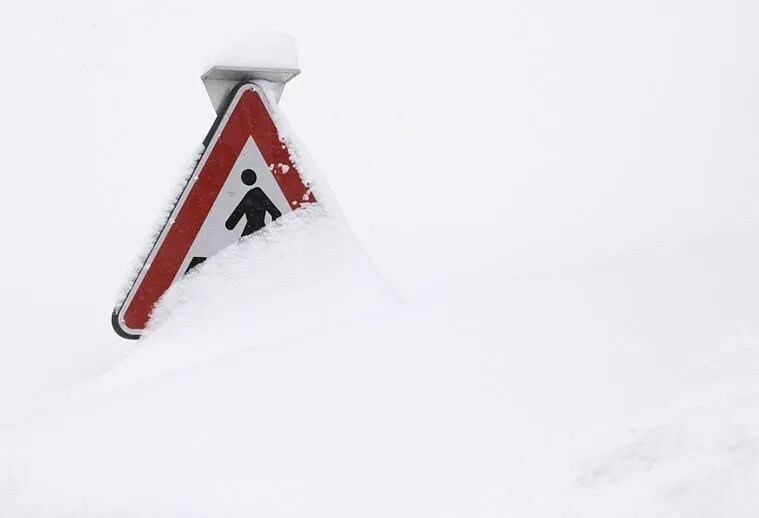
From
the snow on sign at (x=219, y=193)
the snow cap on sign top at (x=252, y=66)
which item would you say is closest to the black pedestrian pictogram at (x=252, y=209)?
the snow on sign at (x=219, y=193)

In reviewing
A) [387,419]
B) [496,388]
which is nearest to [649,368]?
[496,388]

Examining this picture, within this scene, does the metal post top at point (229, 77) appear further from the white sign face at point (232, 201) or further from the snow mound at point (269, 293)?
the snow mound at point (269, 293)

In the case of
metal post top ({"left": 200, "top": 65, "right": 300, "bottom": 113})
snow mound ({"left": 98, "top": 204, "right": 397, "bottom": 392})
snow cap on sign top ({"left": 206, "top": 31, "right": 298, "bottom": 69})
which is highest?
snow cap on sign top ({"left": 206, "top": 31, "right": 298, "bottom": 69})

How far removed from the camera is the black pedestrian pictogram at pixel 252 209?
2107 mm

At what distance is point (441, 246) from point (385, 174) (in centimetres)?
195

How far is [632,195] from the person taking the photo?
12.1ft

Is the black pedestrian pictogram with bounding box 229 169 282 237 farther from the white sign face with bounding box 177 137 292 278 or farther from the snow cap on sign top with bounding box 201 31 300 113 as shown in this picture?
the snow cap on sign top with bounding box 201 31 300 113

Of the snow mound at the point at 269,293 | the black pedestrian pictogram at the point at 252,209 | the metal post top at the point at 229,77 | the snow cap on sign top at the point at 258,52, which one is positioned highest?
the snow cap on sign top at the point at 258,52

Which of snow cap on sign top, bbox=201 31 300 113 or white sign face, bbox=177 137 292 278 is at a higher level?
snow cap on sign top, bbox=201 31 300 113

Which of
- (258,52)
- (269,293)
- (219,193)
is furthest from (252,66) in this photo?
(269,293)

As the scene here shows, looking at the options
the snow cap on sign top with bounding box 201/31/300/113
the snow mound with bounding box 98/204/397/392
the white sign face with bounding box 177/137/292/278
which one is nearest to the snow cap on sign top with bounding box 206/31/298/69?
the snow cap on sign top with bounding box 201/31/300/113

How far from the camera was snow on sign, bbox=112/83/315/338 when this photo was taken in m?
2.06

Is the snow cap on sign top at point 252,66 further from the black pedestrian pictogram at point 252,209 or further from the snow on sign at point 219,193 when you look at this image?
the black pedestrian pictogram at point 252,209

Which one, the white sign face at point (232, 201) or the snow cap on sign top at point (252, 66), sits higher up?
the snow cap on sign top at point (252, 66)
